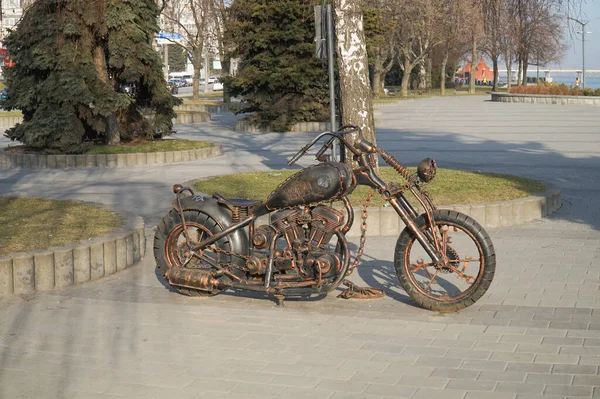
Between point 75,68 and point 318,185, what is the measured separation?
13537 millimetres

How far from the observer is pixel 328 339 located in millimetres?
6082

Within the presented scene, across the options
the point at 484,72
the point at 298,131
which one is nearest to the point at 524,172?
the point at 298,131

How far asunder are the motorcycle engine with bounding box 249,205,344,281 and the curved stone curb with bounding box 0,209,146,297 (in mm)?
1715

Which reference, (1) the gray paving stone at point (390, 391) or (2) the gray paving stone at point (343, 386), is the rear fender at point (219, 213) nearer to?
(2) the gray paving stone at point (343, 386)

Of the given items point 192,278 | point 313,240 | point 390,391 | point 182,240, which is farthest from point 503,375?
point 182,240

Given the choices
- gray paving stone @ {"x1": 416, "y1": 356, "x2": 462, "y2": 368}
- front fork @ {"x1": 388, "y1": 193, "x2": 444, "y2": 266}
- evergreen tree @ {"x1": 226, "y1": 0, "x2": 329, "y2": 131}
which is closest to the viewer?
gray paving stone @ {"x1": 416, "y1": 356, "x2": 462, "y2": 368}

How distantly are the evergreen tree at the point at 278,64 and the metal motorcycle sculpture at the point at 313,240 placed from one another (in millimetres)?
20630

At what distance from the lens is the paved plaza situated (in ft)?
16.9

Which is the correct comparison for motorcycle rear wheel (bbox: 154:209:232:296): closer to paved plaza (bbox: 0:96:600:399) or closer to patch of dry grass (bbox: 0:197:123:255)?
paved plaza (bbox: 0:96:600:399)

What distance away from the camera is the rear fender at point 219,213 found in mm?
7008

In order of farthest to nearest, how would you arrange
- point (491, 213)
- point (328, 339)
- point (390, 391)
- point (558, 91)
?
point (558, 91), point (491, 213), point (328, 339), point (390, 391)

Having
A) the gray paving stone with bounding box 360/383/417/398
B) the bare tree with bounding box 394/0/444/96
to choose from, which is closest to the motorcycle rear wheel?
the gray paving stone with bounding box 360/383/417/398

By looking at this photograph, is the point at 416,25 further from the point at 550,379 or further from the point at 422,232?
the point at 550,379

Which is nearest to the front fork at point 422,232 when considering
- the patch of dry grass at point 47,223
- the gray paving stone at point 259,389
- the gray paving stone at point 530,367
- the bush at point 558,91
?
the gray paving stone at point 530,367
